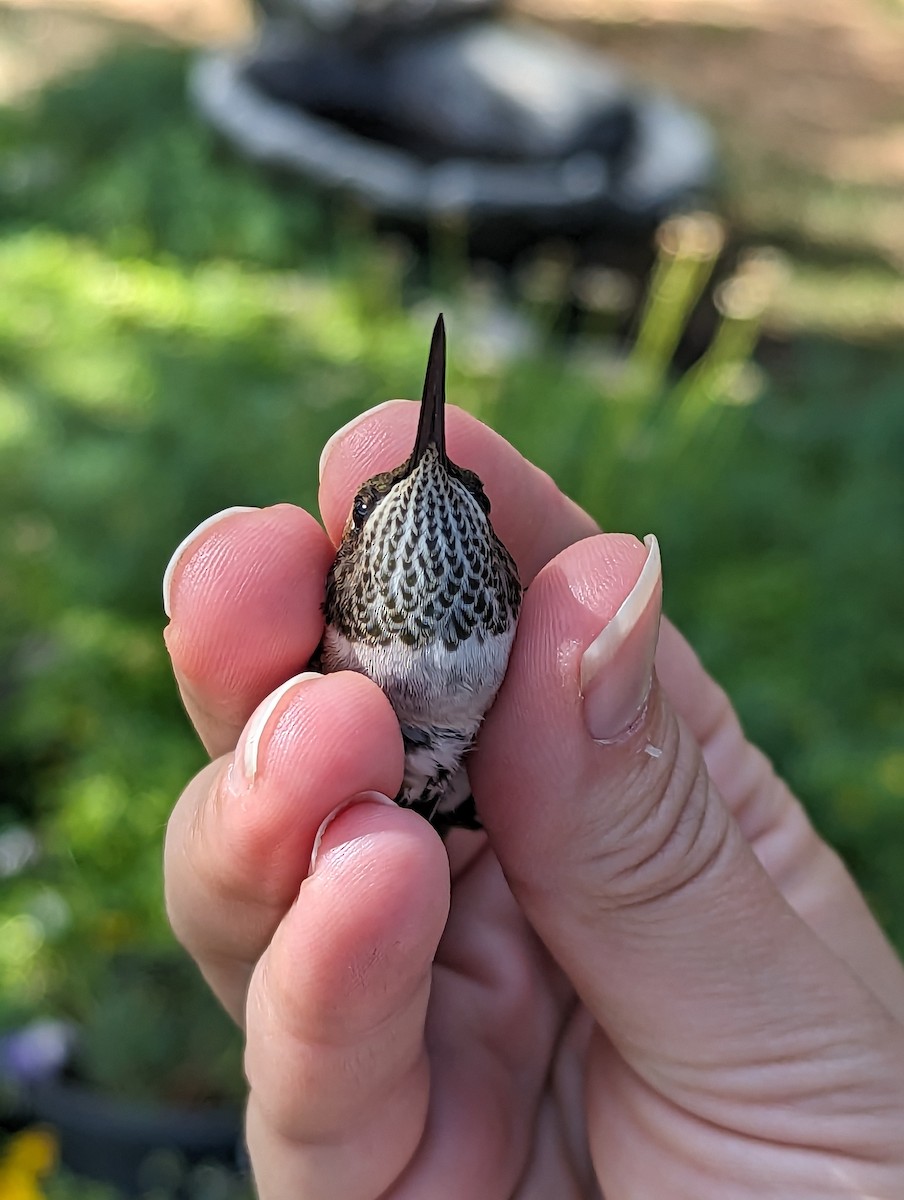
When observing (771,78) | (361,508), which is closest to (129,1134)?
(361,508)

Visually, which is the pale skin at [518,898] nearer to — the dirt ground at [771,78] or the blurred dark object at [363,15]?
the dirt ground at [771,78]

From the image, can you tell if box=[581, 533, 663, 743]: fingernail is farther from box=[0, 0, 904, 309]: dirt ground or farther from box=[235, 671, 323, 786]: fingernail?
box=[0, 0, 904, 309]: dirt ground

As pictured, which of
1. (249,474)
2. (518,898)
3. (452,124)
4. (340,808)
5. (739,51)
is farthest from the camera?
(739,51)

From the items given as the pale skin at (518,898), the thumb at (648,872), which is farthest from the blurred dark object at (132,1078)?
the thumb at (648,872)

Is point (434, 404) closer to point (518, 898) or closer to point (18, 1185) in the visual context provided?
point (518, 898)

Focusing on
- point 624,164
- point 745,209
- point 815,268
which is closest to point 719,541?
point 624,164

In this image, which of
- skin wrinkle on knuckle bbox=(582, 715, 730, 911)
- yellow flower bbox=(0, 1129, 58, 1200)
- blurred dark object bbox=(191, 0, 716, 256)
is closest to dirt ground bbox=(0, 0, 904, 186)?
blurred dark object bbox=(191, 0, 716, 256)
